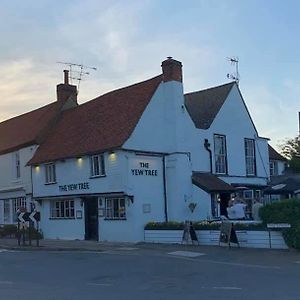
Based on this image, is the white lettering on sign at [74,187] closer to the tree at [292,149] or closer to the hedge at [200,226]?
the hedge at [200,226]

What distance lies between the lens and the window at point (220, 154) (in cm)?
3034

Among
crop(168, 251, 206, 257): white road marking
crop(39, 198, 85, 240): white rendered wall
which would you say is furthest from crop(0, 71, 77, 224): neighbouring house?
crop(168, 251, 206, 257): white road marking

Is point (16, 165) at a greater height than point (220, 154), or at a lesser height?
greater

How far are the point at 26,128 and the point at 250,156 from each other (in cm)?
1490

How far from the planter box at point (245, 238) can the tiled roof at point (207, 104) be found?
27.3 ft

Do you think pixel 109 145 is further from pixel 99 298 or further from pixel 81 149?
pixel 99 298

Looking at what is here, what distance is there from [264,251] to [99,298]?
10.1 m

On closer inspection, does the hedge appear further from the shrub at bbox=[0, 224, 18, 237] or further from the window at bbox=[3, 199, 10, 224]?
the window at bbox=[3, 199, 10, 224]

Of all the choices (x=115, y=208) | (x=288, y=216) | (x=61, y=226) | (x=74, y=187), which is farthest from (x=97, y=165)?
(x=288, y=216)

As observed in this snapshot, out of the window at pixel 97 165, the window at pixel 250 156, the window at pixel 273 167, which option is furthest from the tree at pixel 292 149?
the window at pixel 97 165

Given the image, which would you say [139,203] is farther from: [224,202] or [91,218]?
[224,202]

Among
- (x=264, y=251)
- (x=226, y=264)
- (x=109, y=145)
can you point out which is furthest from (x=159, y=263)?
(x=109, y=145)

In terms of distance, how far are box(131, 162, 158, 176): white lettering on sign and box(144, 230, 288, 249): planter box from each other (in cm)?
327

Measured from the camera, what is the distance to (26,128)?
37.2m
